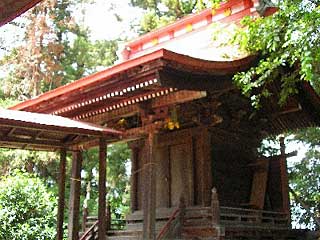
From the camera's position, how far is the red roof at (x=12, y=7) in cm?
193

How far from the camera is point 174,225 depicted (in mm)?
8227

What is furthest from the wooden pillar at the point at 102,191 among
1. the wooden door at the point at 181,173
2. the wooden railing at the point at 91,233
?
the wooden railing at the point at 91,233

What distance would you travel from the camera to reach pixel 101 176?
7078mm

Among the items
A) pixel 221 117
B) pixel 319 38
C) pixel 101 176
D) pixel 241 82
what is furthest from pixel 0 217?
pixel 319 38

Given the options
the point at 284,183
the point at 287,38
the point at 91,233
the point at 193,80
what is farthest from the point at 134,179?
the point at 287,38

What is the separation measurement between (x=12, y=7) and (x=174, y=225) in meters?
6.87

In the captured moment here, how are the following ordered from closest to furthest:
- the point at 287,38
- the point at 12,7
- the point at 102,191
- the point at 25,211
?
1. the point at 12,7
2. the point at 287,38
3. the point at 102,191
4. the point at 25,211

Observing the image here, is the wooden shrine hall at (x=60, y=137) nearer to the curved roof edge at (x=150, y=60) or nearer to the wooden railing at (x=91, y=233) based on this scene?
the curved roof edge at (x=150, y=60)

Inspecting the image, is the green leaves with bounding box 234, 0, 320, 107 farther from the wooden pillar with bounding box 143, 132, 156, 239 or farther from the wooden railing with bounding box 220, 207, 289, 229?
the wooden railing with bounding box 220, 207, 289, 229

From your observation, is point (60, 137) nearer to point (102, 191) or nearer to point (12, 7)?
point (102, 191)

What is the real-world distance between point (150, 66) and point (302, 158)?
453 inches

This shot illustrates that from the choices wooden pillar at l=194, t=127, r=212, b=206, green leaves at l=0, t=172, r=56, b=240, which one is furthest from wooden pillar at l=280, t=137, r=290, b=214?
green leaves at l=0, t=172, r=56, b=240

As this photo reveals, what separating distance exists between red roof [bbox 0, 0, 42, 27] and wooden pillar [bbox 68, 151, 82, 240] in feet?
21.2

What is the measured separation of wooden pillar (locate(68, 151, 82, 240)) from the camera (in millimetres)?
7941
